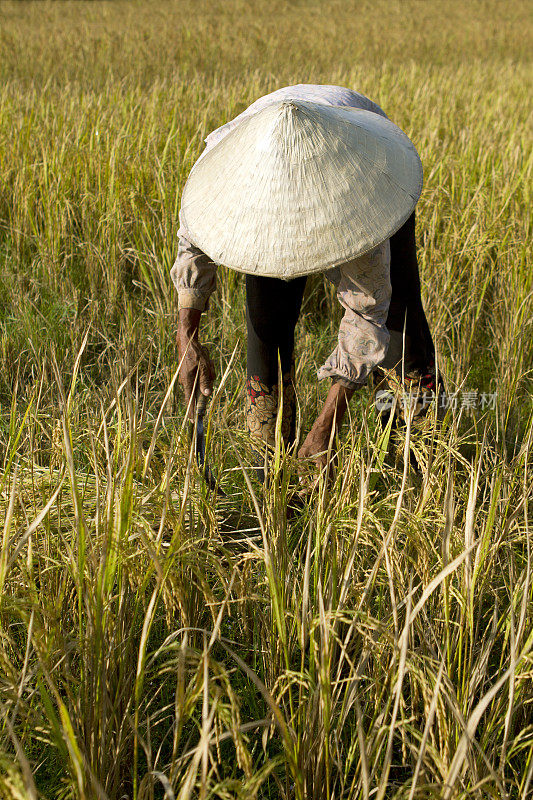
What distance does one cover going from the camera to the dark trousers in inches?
60.0

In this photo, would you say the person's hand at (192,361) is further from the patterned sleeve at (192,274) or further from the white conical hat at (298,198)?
the white conical hat at (298,198)

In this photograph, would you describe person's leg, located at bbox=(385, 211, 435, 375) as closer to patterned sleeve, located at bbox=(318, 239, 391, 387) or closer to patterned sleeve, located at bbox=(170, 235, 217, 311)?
patterned sleeve, located at bbox=(318, 239, 391, 387)

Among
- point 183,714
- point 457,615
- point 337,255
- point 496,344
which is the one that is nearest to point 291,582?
point 457,615

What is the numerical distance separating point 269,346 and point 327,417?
0.35m

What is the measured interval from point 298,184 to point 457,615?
808 millimetres

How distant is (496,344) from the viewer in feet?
7.04

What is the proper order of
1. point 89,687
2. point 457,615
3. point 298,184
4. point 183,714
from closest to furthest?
point 183,714 → point 89,687 → point 298,184 → point 457,615

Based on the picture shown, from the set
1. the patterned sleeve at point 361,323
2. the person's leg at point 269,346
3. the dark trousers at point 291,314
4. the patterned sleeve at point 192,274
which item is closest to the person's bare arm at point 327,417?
the patterned sleeve at point 361,323

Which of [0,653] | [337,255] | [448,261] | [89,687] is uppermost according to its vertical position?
[337,255]

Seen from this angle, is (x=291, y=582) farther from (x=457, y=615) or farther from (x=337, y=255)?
(x=337, y=255)

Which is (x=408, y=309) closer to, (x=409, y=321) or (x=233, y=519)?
(x=409, y=321)

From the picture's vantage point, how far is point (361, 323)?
126 centimetres

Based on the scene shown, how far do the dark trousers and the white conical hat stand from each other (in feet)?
1.34

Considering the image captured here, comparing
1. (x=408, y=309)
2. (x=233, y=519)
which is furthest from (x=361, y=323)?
(x=233, y=519)
